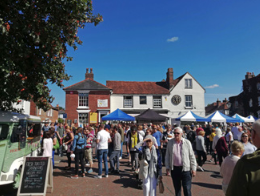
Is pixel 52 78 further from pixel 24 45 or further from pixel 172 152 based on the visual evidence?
pixel 172 152

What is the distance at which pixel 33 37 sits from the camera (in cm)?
515

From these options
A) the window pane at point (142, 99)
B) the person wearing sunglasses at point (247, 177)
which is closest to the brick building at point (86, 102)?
the window pane at point (142, 99)

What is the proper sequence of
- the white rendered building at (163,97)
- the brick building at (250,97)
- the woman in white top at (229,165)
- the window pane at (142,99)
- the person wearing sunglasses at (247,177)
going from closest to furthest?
the person wearing sunglasses at (247,177)
the woman in white top at (229,165)
the white rendered building at (163,97)
the window pane at (142,99)
the brick building at (250,97)

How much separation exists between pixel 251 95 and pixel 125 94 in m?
29.1

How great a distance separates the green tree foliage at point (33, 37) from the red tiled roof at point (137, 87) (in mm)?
22317

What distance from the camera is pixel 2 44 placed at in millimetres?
4902

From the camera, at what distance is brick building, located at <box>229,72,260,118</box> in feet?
123

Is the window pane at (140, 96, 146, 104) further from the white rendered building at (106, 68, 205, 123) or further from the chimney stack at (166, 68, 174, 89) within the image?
the chimney stack at (166, 68, 174, 89)

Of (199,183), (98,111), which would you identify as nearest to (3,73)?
(199,183)

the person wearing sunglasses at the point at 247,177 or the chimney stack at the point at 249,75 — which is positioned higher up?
the chimney stack at the point at 249,75

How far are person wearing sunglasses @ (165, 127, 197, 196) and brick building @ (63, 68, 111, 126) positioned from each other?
75.0 ft

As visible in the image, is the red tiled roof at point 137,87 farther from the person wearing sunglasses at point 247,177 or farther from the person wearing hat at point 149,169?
the person wearing sunglasses at point 247,177

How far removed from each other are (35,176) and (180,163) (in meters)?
4.12

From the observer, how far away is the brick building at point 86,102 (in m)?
26.4
